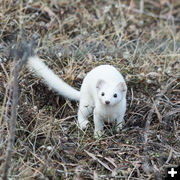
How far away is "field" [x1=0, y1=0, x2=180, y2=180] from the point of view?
9.39 feet

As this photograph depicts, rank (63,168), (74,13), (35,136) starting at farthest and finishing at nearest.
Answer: (74,13) → (35,136) → (63,168)

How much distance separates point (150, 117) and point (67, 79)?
2.92ft

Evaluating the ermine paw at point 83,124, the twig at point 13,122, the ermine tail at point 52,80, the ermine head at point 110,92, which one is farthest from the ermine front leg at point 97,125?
the twig at point 13,122

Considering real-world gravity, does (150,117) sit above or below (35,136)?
above

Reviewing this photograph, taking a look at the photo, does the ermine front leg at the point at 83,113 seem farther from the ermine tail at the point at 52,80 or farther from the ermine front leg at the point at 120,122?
the ermine front leg at the point at 120,122

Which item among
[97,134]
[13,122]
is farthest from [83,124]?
[13,122]

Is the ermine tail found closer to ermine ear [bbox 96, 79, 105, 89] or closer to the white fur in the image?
→ the white fur

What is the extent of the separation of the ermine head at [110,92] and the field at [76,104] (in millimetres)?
372

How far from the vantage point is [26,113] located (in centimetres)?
324

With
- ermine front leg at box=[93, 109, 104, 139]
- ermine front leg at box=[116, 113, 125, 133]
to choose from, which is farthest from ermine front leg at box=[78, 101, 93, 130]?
ermine front leg at box=[116, 113, 125, 133]

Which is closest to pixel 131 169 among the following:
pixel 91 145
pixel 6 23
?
pixel 91 145

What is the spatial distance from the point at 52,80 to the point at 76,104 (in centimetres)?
34

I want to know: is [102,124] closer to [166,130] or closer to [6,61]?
[166,130]

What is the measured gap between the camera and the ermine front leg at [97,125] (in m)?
3.21
